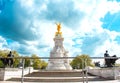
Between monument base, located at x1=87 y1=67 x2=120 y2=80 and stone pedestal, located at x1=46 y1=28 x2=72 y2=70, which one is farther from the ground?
stone pedestal, located at x1=46 y1=28 x2=72 y2=70

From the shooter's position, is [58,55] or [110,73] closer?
[110,73]

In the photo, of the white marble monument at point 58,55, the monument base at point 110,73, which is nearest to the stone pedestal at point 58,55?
the white marble monument at point 58,55

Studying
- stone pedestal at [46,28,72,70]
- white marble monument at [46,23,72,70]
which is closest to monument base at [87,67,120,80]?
stone pedestal at [46,28,72,70]

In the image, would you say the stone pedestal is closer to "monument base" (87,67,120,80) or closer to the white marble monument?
the white marble monument

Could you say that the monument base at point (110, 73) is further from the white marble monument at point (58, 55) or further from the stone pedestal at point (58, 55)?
the white marble monument at point (58, 55)

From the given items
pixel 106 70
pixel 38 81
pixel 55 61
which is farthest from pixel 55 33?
pixel 38 81

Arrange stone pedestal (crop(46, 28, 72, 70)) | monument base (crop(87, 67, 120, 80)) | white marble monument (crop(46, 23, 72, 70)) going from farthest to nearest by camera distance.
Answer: white marble monument (crop(46, 23, 72, 70))
stone pedestal (crop(46, 28, 72, 70))
monument base (crop(87, 67, 120, 80))

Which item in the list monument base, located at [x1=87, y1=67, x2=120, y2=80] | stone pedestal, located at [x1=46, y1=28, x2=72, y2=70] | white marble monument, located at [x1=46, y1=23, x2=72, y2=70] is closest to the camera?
monument base, located at [x1=87, y1=67, x2=120, y2=80]

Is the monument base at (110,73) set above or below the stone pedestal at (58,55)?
below

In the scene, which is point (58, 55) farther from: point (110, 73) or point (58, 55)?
point (110, 73)

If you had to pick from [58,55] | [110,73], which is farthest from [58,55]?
[110,73]

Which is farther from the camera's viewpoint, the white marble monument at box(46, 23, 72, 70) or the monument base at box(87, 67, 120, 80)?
the white marble monument at box(46, 23, 72, 70)

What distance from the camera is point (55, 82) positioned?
867 inches

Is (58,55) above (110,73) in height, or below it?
above
